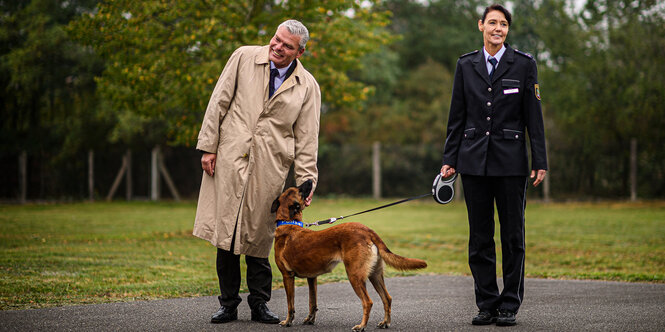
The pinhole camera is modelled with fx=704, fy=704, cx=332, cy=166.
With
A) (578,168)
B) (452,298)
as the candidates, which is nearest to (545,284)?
(452,298)

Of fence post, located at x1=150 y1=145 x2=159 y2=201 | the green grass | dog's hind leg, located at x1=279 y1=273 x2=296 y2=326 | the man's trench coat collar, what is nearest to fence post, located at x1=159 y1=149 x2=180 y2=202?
fence post, located at x1=150 y1=145 x2=159 y2=201

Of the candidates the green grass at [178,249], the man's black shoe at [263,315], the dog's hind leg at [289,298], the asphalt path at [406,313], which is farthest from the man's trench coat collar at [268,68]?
the green grass at [178,249]

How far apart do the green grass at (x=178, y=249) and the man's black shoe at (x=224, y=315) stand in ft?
4.63

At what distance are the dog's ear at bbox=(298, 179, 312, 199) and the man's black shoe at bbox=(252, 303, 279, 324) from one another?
90 cm

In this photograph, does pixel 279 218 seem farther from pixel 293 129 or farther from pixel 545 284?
pixel 545 284

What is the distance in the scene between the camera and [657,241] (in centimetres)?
1195

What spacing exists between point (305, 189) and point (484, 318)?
1.61m

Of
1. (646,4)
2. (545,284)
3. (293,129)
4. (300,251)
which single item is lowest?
(545,284)

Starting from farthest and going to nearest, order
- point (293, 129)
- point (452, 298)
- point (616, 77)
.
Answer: point (616, 77) < point (452, 298) < point (293, 129)

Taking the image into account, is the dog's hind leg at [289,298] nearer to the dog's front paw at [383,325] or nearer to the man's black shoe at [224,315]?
the man's black shoe at [224,315]

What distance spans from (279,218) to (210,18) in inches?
313

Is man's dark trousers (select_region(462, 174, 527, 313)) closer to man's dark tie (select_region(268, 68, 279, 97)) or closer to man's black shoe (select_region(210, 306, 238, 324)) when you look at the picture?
man's dark tie (select_region(268, 68, 279, 97))

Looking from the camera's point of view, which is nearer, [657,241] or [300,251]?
[300,251]

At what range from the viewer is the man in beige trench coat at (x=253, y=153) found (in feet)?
17.3
